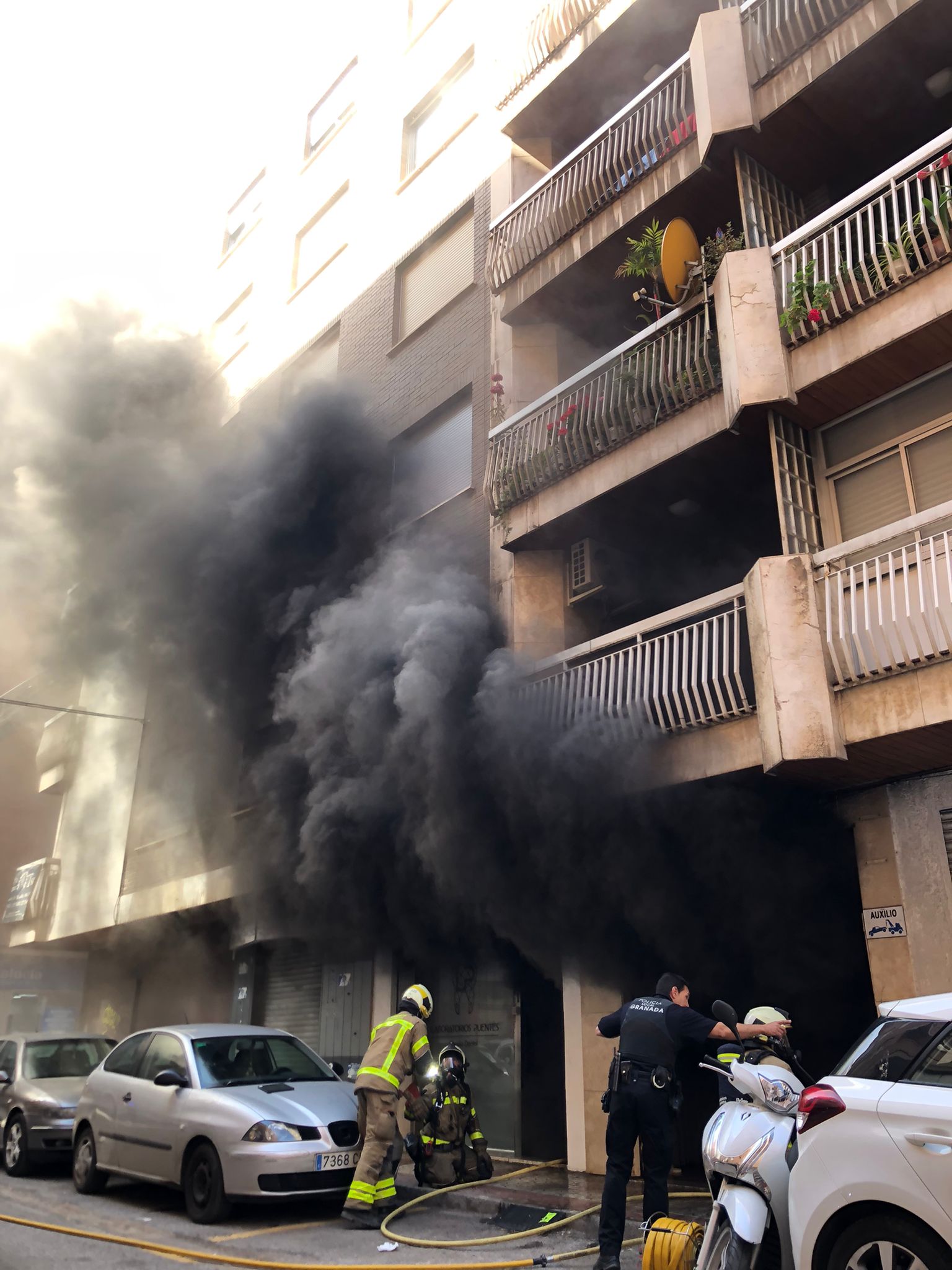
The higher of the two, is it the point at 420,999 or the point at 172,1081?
the point at 420,999

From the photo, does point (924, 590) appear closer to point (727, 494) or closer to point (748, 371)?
point (748, 371)

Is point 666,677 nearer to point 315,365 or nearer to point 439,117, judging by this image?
point 315,365

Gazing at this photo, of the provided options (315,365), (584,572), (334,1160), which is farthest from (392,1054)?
(315,365)

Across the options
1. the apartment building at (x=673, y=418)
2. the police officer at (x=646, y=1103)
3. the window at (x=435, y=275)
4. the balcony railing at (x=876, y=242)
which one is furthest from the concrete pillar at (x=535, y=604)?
the police officer at (x=646, y=1103)

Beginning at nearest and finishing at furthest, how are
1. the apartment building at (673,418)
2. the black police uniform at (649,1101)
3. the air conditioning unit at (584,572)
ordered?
the black police uniform at (649,1101), the apartment building at (673,418), the air conditioning unit at (584,572)

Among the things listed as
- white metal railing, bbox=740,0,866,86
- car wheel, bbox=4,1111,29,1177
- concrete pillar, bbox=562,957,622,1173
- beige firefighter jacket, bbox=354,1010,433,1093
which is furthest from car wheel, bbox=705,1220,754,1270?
white metal railing, bbox=740,0,866,86

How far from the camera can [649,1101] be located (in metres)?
4.72

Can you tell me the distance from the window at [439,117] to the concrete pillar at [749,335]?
7.79m

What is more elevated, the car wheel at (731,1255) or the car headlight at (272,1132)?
the car headlight at (272,1132)

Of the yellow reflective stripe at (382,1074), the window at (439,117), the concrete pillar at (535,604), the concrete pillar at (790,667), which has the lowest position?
the yellow reflective stripe at (382,1074)

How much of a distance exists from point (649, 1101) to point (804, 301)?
6.16 meters

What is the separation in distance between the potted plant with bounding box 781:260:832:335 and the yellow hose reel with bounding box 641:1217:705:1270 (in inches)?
255

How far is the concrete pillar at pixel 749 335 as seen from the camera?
25.9 feet

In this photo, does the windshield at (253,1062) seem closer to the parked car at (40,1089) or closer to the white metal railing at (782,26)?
the parked car at (40,1089)
